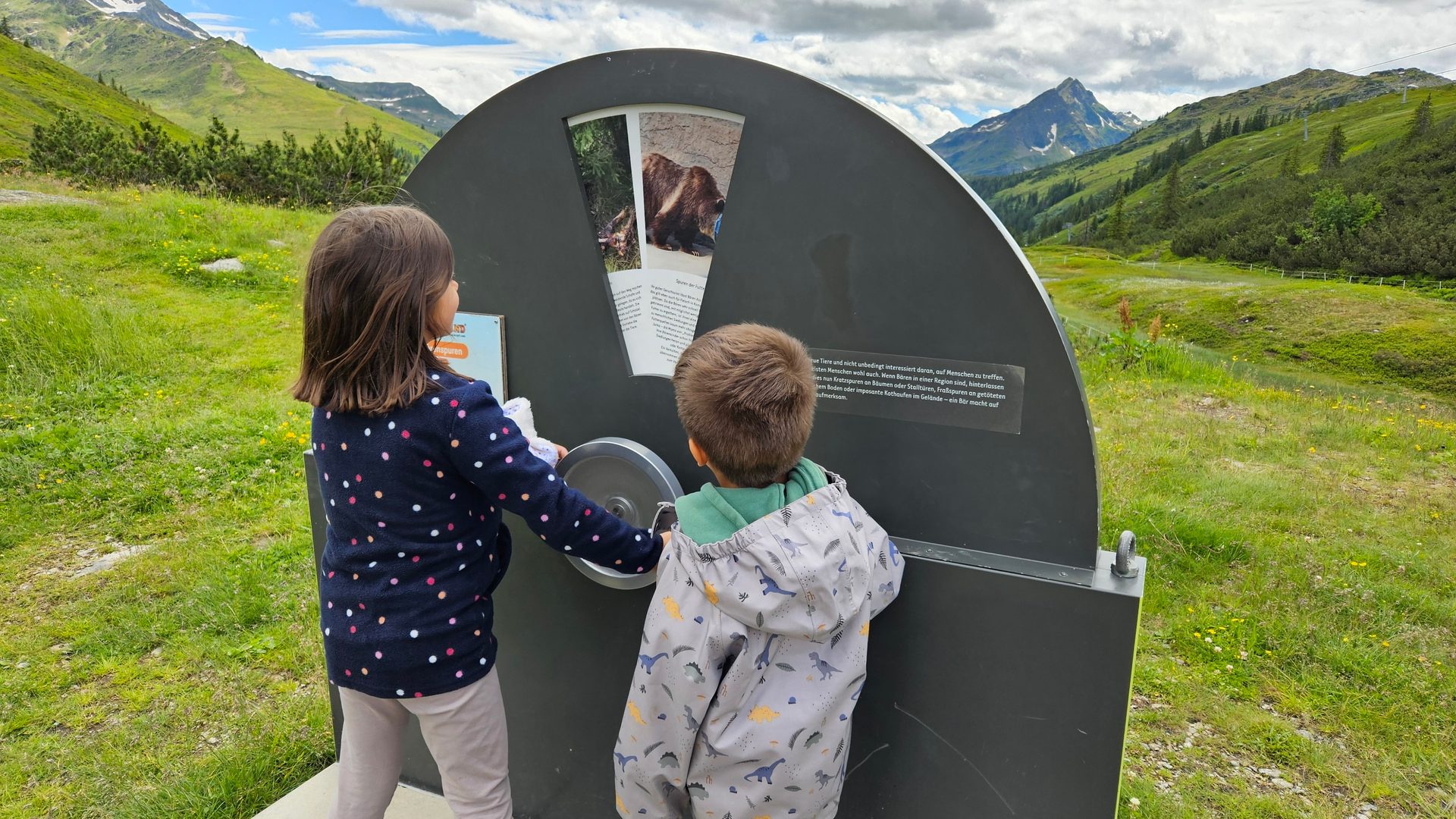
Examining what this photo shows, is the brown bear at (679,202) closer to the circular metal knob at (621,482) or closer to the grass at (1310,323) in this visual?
the circular metal knob at (621,482)

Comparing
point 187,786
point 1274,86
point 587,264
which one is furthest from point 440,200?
point 1274,86

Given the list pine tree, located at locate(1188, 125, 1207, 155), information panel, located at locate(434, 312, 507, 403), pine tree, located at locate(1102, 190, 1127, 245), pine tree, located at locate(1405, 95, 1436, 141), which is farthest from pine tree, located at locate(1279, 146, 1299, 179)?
information panel, located at locate(434, 312, 507, 403)

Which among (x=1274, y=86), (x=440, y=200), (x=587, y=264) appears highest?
(x=1274, y=86)

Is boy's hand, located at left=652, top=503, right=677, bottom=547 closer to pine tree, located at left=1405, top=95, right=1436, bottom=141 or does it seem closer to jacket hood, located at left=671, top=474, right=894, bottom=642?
jacket hood, located at left=671, top=474, right=894, bottom=642

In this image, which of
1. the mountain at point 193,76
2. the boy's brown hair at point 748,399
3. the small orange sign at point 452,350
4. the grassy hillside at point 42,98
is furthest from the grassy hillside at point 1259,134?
the mountain at point 193,76

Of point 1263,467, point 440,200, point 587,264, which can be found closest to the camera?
point 587,264

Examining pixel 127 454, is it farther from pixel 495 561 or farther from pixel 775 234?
pixel 775 234

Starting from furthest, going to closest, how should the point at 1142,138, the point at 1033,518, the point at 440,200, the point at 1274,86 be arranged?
the point at 1142,138 < the point at 1274,86 < the point at 440,200 < the point at 1033,518

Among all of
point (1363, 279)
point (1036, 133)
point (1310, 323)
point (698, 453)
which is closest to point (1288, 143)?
point (1363, 279)

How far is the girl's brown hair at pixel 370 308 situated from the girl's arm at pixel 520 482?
93mm

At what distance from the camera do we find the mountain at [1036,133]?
139125 millimetres

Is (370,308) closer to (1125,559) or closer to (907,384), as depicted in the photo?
(907,384)

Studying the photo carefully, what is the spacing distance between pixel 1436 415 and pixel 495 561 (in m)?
8.83

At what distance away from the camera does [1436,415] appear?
730 cm
